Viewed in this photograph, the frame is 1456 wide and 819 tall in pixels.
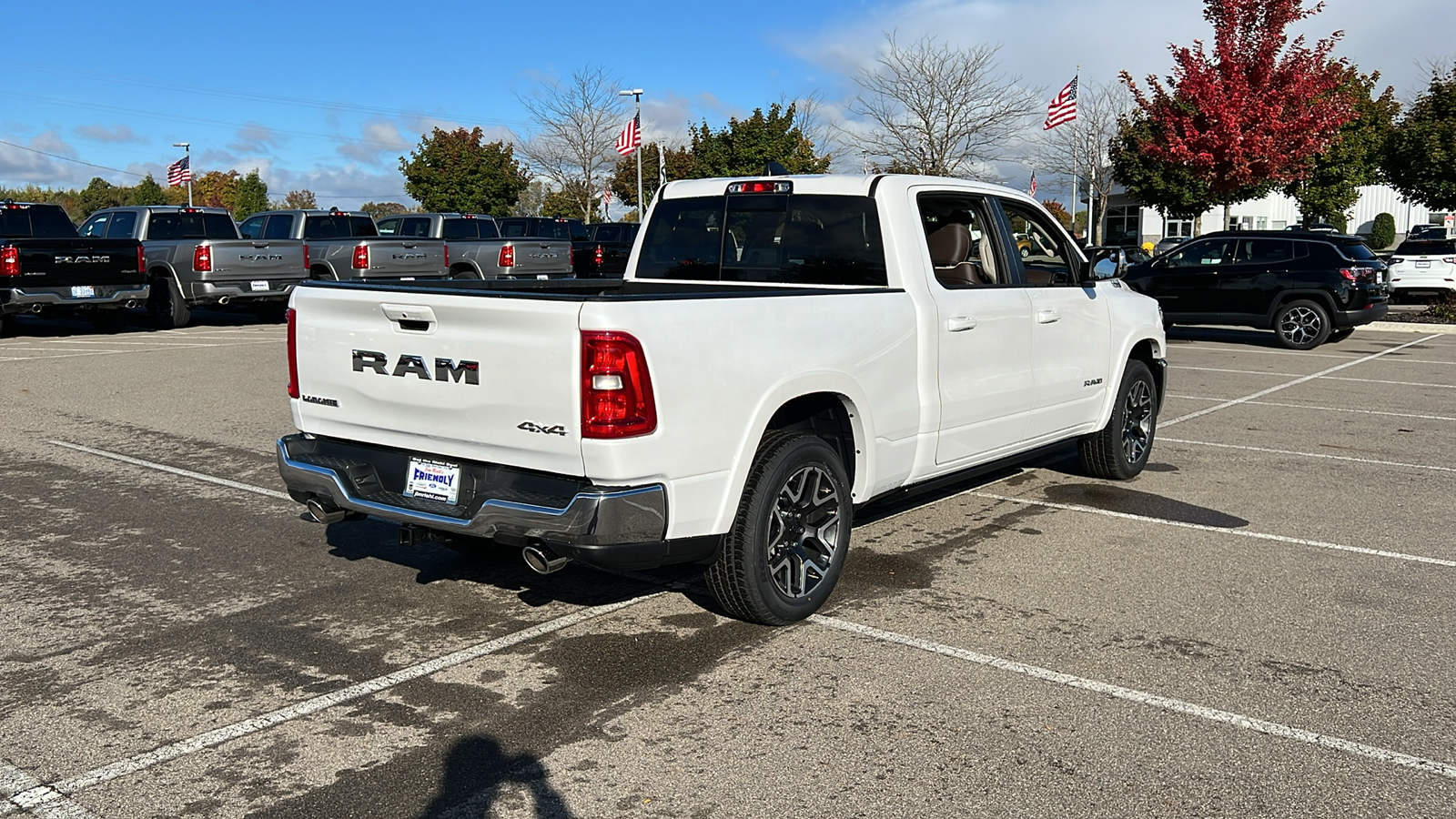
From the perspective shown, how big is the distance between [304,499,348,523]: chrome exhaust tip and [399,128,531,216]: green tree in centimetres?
4570

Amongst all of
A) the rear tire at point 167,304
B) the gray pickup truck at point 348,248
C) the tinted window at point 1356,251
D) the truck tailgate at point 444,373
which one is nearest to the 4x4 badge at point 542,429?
the truck tailgate at point 444,373

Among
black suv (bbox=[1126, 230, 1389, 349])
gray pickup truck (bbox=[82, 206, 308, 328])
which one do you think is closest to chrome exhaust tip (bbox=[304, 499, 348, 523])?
gray pickup truck (bbox=[82, 206, 308, 328])

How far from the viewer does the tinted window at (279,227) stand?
71.4 ft

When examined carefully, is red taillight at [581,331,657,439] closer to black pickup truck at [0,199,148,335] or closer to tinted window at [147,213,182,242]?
black pickup truck at [0,199,148,335]

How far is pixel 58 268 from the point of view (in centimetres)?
1792

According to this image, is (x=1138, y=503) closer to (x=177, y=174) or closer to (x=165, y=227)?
(x=165, y=227)

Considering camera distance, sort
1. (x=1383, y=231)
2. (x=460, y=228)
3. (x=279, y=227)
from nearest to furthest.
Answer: (x=279, y=227)
(x=460, y=228)
(x=1383, y=231)

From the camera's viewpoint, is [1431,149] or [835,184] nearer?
[835,184]

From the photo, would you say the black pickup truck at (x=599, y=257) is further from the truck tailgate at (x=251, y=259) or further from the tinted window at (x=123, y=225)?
the tinted window at (x=123, y=225)

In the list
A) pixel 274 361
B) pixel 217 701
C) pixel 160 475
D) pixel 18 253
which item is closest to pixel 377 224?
pixel 18 253

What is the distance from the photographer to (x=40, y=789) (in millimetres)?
3598

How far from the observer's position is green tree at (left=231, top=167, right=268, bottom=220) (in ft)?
242

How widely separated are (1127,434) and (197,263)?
16.4m

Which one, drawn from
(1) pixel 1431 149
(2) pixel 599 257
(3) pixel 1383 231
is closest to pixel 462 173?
(2) pixel 599 257
